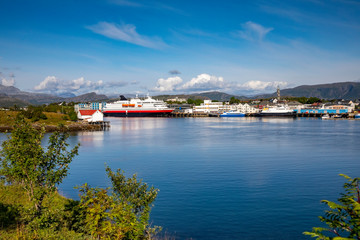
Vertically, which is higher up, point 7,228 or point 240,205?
point 7,228

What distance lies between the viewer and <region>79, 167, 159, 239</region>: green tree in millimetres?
7414

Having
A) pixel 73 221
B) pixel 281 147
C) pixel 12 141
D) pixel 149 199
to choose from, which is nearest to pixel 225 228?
pixel 149 199

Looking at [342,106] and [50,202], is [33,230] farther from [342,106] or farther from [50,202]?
[342,106]

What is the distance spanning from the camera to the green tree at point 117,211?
7.41 metres

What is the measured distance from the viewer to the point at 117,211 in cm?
775

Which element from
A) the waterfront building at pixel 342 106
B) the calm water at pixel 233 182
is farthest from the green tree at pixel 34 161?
the waterfront building at pixel 342 106

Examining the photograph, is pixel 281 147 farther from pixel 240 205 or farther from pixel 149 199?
pixel 149 199

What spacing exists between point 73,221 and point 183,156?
20.0 meters

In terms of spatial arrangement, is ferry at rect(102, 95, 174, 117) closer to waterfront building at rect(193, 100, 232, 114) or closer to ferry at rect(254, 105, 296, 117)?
waterfront building at rect(193, 100, 232, 114)

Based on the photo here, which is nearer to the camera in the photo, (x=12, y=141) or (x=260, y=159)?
(x=12, y=141)

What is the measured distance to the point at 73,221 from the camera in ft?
32.7

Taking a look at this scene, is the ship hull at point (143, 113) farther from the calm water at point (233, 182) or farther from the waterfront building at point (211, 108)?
the calm water at point (233, 182)

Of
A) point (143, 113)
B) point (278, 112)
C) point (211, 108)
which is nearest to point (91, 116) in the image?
point (143, 113)

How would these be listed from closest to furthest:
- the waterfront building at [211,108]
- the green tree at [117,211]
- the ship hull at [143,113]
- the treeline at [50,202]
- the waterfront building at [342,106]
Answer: the green tree at [117,211] < the treeline at [50,202] < the waterfront building at [342,106] < the ship hull at [143,113] < the waterfront building at [211,108]
